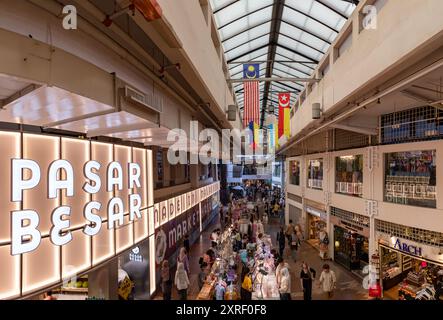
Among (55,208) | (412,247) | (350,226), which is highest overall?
(55,208)

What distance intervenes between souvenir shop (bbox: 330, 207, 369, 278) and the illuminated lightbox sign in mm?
9163

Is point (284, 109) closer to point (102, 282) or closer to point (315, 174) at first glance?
point (315, 174)

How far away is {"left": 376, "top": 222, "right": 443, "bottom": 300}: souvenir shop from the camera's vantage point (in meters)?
→ 8.30

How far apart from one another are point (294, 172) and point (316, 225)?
602cm

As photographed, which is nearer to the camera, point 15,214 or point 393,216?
point 15,214

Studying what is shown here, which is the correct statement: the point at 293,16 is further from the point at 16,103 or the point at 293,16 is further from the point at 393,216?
the point at 16,103

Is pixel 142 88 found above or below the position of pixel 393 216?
above

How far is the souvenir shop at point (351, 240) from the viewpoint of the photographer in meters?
11.7

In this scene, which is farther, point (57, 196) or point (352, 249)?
point (352, 249)

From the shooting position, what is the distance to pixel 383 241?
396 inches

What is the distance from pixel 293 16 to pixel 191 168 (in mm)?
8932

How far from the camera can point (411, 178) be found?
894 cm

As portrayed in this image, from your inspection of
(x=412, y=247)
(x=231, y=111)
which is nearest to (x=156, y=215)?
(x=231, y=111)

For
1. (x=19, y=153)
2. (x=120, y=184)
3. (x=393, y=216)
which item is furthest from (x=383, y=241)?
(x=19, y=153)
